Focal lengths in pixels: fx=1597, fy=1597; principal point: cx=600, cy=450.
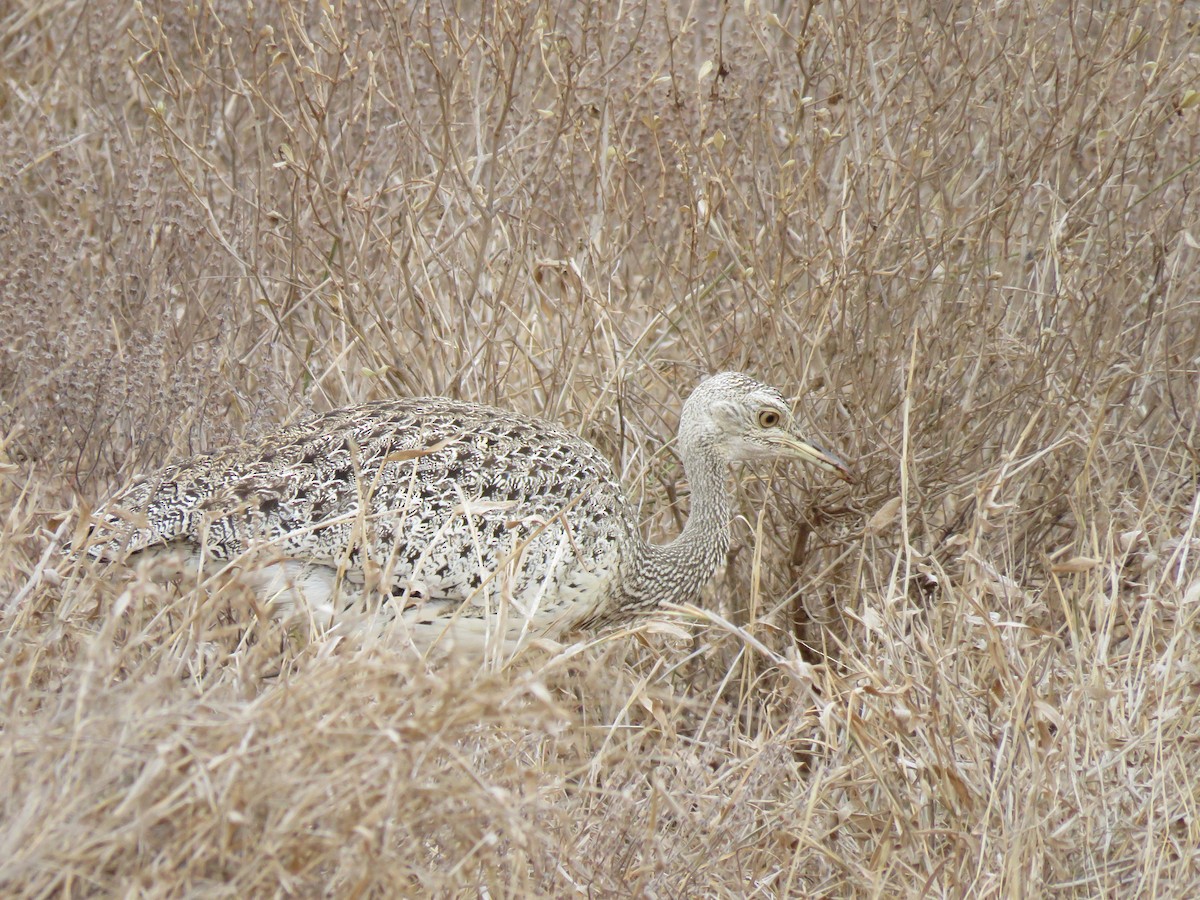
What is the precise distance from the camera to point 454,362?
186 inches

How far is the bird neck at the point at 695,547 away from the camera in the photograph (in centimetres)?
434

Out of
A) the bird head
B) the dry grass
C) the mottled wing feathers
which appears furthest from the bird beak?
the mottled wing feathers

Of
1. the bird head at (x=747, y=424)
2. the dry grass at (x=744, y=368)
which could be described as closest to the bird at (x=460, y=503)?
the bird head at (x=747, y=424)

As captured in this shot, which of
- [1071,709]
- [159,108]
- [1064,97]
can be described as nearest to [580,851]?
[1071,709]

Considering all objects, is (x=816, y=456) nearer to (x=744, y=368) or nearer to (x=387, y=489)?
(x=744, y=368)

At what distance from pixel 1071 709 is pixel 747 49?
9.27ft

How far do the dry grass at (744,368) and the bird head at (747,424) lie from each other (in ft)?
0.56

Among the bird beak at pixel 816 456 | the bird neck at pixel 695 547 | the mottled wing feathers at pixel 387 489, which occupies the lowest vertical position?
the bird neck at pixel 695 547

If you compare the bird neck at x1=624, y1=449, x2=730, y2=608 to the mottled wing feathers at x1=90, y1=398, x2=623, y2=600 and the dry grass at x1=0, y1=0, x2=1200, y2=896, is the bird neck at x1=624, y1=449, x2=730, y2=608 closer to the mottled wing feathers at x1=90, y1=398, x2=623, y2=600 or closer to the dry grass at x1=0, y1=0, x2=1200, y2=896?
the dry grass at x1=0, y1=0, x2=1200, y2=896

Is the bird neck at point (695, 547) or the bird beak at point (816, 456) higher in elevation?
the bird beak at point (816, 456)

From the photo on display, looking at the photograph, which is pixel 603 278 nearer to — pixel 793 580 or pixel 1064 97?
pixel 793 580

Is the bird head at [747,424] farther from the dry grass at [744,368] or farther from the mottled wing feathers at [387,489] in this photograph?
the mottled wing feathers at [387,489]

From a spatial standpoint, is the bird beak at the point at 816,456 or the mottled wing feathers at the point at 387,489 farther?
the bird beak at the point at 816,456

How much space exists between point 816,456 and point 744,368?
449 mm
